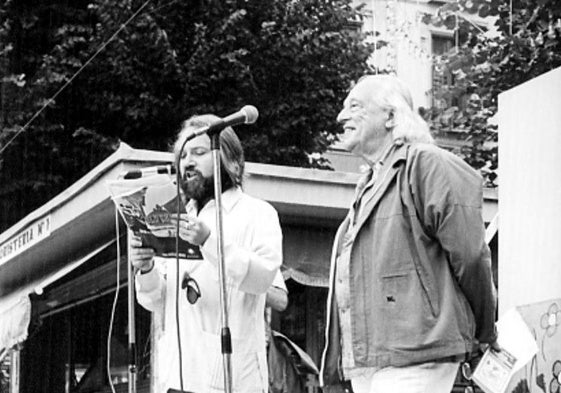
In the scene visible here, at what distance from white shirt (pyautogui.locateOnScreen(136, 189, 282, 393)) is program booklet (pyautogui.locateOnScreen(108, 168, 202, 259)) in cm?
13

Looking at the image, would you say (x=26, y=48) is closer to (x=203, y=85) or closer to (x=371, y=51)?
(x=203, y=85)

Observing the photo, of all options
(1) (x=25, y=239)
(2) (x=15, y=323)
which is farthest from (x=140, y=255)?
(2) (x=15, y=323)

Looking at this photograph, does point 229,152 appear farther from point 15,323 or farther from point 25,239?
point 15,323

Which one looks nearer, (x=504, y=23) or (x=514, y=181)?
(x=514, y=181)

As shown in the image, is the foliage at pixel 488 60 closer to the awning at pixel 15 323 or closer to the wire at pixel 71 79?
the wire at pixel 71 79

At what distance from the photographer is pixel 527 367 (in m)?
4.92

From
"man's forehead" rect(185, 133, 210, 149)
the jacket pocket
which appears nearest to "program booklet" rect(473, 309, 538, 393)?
the jacket pocket

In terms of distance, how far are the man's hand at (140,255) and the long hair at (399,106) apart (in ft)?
3.21

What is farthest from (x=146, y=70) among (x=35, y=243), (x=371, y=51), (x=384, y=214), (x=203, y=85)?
(x=384, y=214)

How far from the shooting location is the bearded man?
4047 mm

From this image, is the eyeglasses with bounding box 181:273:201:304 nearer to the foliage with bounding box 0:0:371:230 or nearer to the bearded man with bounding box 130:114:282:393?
the bearded man with bounding box 130:114:282:393

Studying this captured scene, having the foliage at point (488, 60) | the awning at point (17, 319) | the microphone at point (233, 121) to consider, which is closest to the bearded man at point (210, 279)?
the microphone at point (233, 121)

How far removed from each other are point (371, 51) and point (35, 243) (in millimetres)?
9381

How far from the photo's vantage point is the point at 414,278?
364cm
